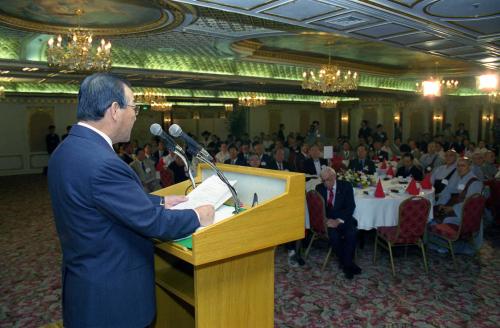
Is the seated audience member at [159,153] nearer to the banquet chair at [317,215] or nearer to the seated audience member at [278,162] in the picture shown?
the seated audience member at [278,162]

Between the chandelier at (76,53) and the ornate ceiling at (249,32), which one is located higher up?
the ornate ceiling at (249,32)

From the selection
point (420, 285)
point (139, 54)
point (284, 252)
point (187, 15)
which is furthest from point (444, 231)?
point (139, 54)

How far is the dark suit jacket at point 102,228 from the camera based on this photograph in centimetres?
156

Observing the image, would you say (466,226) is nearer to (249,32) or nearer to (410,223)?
(410,223)

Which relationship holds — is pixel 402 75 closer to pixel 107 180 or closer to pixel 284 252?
pixel 284 252

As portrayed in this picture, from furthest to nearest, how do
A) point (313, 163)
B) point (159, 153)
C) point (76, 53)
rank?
point (159, 153)
point (313, 163)
point (76, 53)

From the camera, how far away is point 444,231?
5.22 meters

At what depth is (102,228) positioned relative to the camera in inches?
63.7

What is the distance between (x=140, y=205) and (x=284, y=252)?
4547 millimetres

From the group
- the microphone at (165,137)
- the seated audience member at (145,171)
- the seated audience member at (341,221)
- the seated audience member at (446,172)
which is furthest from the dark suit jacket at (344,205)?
the seated audience member at (145,171)

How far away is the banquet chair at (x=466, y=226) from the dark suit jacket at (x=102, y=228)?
4432 mm

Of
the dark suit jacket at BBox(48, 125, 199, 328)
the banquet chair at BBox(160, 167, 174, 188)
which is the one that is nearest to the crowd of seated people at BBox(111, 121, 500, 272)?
the banquet chair at BBox(160, 167, 174, 188)

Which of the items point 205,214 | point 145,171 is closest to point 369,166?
point 145,171

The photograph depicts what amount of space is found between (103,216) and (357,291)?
11.9 ft
